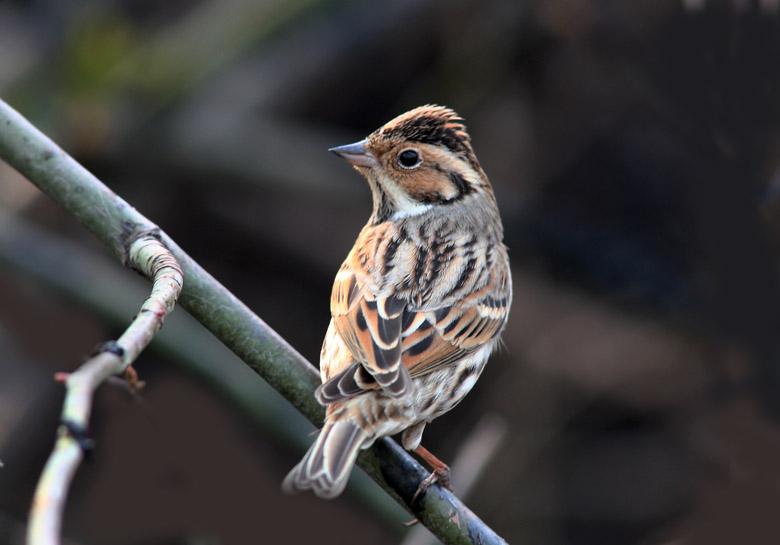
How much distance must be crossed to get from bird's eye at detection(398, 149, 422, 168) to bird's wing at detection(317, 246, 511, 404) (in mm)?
525

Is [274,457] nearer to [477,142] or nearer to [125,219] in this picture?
[477,142]

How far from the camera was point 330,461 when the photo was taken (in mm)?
3430

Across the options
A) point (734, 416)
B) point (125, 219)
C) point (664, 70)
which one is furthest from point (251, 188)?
point (125, 219)

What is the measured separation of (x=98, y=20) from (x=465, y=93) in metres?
2.52

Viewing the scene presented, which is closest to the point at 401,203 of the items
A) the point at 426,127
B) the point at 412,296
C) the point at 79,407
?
the point at 426,127

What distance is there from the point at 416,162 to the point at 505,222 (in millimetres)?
3288

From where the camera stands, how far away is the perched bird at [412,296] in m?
3.77

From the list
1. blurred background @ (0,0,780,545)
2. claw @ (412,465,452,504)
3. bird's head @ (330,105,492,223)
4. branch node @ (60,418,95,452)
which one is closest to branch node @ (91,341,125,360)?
branch node @ (60,418,95,452)

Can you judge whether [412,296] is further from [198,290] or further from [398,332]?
[198,290]

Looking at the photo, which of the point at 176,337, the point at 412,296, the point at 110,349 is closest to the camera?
the point at 110,349

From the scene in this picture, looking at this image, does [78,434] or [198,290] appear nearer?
[78,434]

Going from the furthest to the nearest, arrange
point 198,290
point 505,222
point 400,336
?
point 505,222 → point 400,336 → point 198,290

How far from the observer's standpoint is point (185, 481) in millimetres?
6902

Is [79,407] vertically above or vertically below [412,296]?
below
